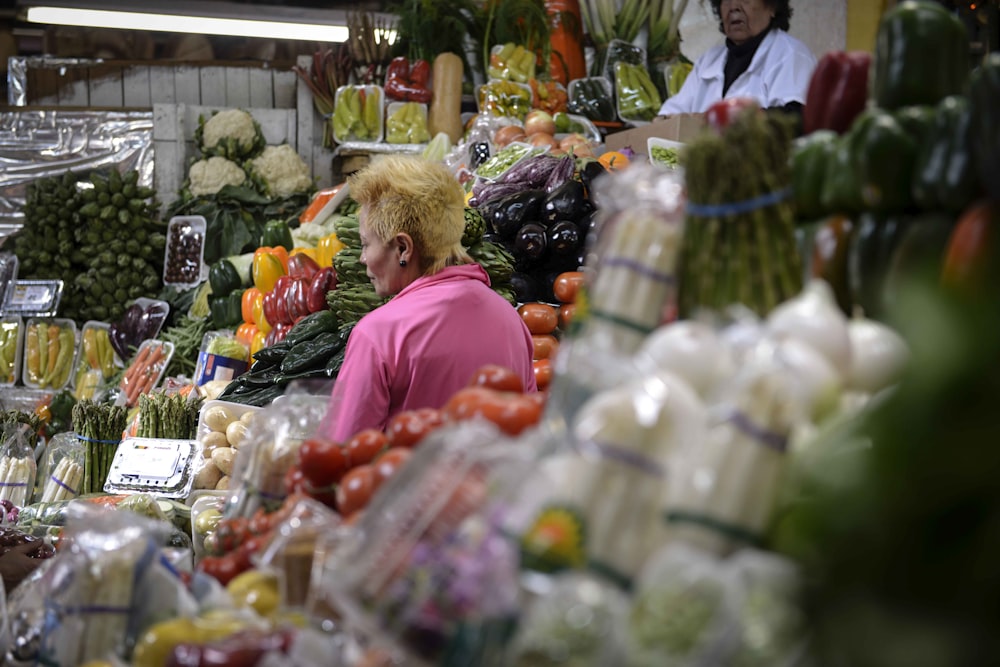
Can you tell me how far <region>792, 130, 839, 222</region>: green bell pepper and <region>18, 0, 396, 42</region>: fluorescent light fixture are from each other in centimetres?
798

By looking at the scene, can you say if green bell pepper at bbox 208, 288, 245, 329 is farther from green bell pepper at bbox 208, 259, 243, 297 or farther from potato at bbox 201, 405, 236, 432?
potato at bbox 201, 405, 236, 432

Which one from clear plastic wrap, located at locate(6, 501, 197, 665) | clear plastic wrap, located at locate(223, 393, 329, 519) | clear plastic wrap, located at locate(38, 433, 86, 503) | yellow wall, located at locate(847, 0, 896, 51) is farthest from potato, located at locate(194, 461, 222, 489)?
yellow wall, located at locate(847, 0, 896, 51)

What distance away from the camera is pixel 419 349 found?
273cm

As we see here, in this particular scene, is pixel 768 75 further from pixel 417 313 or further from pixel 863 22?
pixel 417 313

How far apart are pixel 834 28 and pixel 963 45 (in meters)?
5.33

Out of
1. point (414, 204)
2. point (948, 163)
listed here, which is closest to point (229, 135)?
point (414, 204)

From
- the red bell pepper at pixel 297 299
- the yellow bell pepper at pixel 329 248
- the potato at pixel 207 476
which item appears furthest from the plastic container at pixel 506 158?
the potato at pixel 207 476

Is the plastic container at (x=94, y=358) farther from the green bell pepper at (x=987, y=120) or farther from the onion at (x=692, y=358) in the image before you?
the green bell pepper at (x=987, y=120)

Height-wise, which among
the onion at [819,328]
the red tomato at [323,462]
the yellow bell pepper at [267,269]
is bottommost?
the yellow bell pepper at [267,269]

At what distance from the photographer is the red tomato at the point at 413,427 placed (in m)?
1.42

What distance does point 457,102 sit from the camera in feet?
22.7

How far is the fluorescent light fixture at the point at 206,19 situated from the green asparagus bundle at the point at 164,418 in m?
5.23

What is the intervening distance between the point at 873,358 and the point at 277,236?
5609 millimetres

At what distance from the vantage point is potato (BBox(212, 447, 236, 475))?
3773 mm
